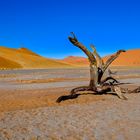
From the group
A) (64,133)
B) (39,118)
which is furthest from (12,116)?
(64,133)

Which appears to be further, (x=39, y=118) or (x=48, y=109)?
(x=48, y=109)

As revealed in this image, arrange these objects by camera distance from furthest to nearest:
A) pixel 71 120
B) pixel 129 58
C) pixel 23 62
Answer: pixel 129 58
pixel 23 62
pixel 71 120

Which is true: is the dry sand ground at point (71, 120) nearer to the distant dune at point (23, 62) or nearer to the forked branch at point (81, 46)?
the forked branch at point (81, 46)

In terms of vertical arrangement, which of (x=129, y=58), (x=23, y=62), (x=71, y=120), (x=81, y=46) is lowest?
(x=71, y=120)

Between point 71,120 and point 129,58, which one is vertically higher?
point 129,58

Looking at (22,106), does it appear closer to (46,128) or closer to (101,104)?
(101,104)

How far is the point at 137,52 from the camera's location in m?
151

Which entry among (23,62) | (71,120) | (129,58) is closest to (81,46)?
(71,120)

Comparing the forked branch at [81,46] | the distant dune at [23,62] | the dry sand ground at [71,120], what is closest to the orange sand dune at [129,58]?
the distant dune at [23,62]

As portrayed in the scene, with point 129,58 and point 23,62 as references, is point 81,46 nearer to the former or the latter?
point 23,62

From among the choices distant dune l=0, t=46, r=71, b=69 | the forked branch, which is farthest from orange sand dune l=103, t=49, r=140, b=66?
the forked branch

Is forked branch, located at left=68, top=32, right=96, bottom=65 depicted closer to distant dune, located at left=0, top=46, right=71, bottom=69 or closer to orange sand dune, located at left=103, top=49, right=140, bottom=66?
distant dune, located at left=0, top=46, right=71, bottom=69

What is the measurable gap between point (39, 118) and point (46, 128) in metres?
1.31

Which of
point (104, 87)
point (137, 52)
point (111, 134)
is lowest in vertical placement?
point (111, 134)
